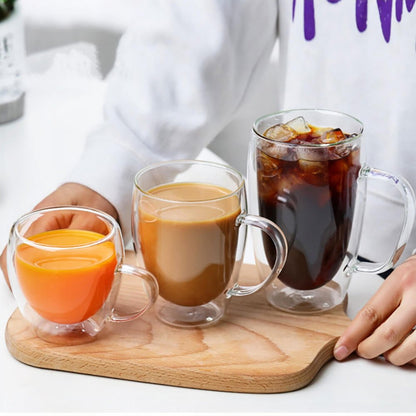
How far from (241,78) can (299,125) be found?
327 mm

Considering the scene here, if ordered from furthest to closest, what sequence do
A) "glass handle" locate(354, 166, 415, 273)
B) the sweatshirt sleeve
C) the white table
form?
1. the sweatshirt sleeve
2. "glass handle" locate(354, 166, 415, 273)
3. the white table

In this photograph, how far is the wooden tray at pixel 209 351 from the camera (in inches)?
26.7

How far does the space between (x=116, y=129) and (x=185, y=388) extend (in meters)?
0.42

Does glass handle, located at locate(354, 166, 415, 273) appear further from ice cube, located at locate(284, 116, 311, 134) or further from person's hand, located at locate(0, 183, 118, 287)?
person's hand, located at locate(0, 183, 118, 287)

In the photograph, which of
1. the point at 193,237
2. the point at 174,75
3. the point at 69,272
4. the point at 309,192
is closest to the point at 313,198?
the point at 309,192

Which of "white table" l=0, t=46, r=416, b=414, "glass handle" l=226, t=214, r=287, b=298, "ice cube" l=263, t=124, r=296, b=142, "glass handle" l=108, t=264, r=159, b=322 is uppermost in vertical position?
"ice cube" l=263, t=124, r=296, b=142

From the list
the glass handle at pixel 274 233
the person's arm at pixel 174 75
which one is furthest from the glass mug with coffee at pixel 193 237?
the person's arm at pixel 174 75

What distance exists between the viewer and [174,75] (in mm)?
1021

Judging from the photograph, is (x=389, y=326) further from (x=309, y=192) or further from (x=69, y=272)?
(x=69, y=272)

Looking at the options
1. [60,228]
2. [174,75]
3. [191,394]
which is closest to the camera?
[191,394]

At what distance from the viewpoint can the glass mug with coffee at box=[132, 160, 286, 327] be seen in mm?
710

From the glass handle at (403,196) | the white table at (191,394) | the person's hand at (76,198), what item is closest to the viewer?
the white table at (191,394)

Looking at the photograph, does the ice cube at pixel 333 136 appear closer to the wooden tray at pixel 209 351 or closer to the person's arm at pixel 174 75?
the wooden tray at pixel 209 351

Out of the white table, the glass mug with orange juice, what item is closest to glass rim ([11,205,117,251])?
the glass mug with orange juice
